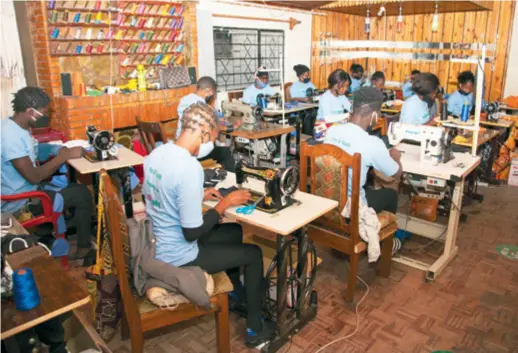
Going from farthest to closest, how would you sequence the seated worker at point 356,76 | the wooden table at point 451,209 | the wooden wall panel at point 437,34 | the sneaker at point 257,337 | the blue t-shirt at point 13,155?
the seated worker at point 356,76 → the wooden wall panel at point 437,34 → the wooden table at point 451,209 → the blue t-shirt at point 13,155 → the sneaker at point 257,337

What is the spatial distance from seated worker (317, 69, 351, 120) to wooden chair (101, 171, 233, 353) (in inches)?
120

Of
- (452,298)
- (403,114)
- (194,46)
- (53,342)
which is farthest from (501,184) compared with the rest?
(53,342)

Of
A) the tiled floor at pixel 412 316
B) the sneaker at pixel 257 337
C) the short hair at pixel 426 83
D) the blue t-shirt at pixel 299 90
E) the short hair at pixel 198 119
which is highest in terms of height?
the short hair at pixel 426 83

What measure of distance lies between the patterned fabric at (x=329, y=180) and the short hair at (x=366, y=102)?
16.6 inches

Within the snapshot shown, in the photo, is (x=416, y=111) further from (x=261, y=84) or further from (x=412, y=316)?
(x=261, y=84)

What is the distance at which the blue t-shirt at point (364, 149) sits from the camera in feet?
8.89

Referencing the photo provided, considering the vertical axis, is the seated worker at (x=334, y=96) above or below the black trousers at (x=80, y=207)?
above

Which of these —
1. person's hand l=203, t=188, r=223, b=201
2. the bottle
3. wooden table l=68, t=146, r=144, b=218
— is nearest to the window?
the bottle

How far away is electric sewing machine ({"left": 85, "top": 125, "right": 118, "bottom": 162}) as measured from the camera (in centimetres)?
339

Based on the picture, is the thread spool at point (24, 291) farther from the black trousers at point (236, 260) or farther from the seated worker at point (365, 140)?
the seated worker at point (365, 140)

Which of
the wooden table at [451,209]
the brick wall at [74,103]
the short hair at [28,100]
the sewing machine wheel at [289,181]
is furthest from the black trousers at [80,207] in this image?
the wooden table at [451,209]

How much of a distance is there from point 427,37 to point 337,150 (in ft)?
22.7

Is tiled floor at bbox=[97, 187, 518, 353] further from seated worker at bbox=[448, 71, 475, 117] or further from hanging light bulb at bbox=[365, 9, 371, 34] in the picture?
hanging light bulb at bbox=[365, 9, 371, 34]

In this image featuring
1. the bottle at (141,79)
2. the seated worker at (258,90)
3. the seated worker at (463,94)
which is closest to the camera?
the bottle at (141,79)
